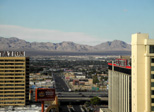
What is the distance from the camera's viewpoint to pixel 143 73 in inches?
1276

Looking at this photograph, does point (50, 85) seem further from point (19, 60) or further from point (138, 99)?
point (138, 99)

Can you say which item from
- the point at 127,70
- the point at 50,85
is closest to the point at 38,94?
the point at 127,70

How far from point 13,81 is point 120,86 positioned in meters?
39.1

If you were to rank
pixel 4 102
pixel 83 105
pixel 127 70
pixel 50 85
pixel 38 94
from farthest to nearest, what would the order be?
pixel 50 85, pixel 83 105, pixel 4 102, pixel 38 94, pixel 127 70

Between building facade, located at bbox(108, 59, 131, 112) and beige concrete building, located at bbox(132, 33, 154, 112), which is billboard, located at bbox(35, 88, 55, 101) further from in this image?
beige concrete building, located at bbox(132, 33, 154, 112)

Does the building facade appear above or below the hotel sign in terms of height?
below

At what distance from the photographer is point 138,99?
31844mm

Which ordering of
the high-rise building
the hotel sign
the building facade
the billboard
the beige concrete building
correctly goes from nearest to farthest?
the beige concrete building → the building facade → the billboard → the high-rise building → the hotel sign

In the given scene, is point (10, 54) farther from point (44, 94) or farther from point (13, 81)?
point (44, 94)

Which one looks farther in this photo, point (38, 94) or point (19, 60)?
point (19, 60)

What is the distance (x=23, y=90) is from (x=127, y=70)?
4167 cm

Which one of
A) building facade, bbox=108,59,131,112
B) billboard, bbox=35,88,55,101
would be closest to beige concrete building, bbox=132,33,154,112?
building facade, bbox=108,59,131,112

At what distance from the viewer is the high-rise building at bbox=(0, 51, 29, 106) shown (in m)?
76.3

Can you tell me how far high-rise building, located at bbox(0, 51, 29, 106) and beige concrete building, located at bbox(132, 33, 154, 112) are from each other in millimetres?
49274
